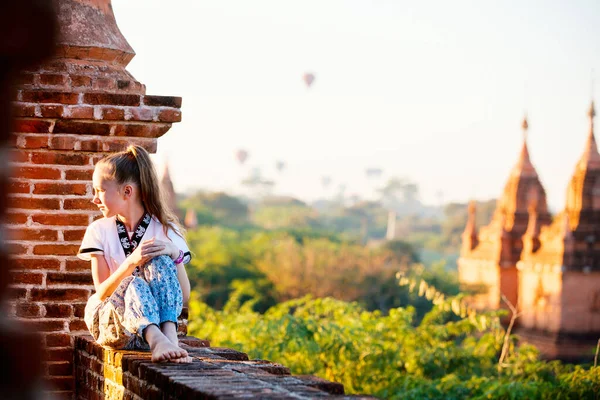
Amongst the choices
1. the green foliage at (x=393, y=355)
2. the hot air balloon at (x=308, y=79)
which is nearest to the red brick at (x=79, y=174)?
the green foliage at (x=393, y=355)

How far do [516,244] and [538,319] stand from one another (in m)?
3.20

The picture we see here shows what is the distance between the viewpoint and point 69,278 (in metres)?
4.32

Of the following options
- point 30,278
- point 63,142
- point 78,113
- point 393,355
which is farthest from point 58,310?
point 393,355

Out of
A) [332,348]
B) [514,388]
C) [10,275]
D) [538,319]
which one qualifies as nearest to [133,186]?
[10,275]

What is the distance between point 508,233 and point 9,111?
131 feet

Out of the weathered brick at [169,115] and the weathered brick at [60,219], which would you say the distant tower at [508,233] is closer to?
the weathered brick at [169,115]

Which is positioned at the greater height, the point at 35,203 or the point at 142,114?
the point at 142,114

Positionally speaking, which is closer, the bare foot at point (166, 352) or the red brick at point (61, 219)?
the bare foot at point (166, 352)

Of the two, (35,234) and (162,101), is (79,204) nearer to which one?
(35,234)

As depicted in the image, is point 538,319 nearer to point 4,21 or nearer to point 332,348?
point 332,348

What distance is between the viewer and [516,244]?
4075 centimetres

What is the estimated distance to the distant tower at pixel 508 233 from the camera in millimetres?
40000

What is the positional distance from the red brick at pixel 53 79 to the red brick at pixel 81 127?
0.19 meters

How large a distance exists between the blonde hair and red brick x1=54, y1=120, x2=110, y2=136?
53cm
